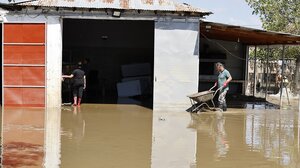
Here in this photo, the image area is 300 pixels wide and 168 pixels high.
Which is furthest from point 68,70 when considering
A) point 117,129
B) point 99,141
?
point 99,141

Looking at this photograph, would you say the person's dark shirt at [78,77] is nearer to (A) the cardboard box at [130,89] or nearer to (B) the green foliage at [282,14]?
(A) the cardboard box at [130,89]

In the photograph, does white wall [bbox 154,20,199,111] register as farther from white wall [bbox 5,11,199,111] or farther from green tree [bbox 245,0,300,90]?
green tree [bbox 245,0,300,90]

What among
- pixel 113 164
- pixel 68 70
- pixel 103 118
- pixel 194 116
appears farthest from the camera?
pixel 68 70

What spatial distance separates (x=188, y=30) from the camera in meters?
17.2

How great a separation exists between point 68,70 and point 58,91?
4544mm

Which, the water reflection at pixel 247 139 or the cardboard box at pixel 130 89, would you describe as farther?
the cardboard box at pixel 130 89

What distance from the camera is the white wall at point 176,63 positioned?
17.2 m

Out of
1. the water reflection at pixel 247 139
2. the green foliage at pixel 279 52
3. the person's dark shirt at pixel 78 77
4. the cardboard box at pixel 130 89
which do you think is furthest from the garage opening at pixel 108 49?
the water reflection at pixel 247 139

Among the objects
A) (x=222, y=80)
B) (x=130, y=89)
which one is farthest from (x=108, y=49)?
(x=222, y=80)

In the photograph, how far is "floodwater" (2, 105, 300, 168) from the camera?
8656mm

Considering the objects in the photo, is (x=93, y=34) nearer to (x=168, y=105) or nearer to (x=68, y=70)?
(x=68, y=70)

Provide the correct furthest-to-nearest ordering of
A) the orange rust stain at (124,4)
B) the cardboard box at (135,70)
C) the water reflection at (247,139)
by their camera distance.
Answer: the cardboard box at (135,70) → the orange rust stain at (124,4) → the water reflection at (247,139)

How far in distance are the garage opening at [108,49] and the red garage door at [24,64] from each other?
7.58 m

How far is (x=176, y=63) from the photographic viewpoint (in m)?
17.2
